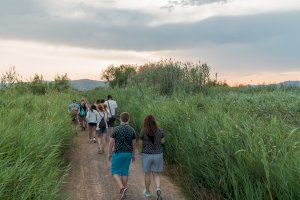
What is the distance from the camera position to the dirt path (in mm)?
11555

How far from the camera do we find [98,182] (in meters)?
13.1

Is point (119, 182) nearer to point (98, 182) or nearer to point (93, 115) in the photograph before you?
point (98, 182)

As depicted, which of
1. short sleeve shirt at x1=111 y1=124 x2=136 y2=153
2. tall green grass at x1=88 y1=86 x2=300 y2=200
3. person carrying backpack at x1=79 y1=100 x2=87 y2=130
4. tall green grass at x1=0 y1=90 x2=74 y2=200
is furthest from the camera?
person carrying backpack at x1=79 y1=100 x2=87 y2=130

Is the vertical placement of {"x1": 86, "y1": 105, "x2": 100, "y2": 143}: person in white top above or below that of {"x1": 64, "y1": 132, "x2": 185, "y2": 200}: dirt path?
above

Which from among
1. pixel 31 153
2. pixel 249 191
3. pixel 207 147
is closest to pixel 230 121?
pixel 207 147

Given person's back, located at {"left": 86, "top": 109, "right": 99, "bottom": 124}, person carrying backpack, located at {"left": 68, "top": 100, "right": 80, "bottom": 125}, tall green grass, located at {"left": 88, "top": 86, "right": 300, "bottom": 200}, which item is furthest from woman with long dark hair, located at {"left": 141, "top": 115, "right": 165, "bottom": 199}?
person carrying backpack, located at {"left": 68, "top": 100, "right": 80, "bottom": 125}

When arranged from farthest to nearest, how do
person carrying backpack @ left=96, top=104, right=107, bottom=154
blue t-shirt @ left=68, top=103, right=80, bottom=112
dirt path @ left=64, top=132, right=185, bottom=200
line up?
blue t-shirt @ left=68, top=103, right=80, bottom=112
person carrying backpack @ left=96, top=104, right=107, bottom=154
dirt path @ left=64, top=132, right=185, bottom=200

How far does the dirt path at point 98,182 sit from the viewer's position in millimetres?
11555

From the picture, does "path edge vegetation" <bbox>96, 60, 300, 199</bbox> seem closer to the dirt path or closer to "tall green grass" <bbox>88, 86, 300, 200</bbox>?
"tall green grass" <bbox>88, 86, 300, 200</bbox>

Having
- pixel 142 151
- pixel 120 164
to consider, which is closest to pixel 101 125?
pixel 120 164

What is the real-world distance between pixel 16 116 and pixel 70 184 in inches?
116

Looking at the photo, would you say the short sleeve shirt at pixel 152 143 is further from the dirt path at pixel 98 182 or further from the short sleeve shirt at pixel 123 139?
the dirt path at pixel 98 182

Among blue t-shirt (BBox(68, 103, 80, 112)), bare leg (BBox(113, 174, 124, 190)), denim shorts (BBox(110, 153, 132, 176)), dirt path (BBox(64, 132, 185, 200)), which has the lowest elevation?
dirt path (BBox(64, 132, 185, 200))

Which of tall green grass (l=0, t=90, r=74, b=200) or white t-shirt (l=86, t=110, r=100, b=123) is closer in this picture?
tall green grass (l=0, t=90, r=74, b=200)
